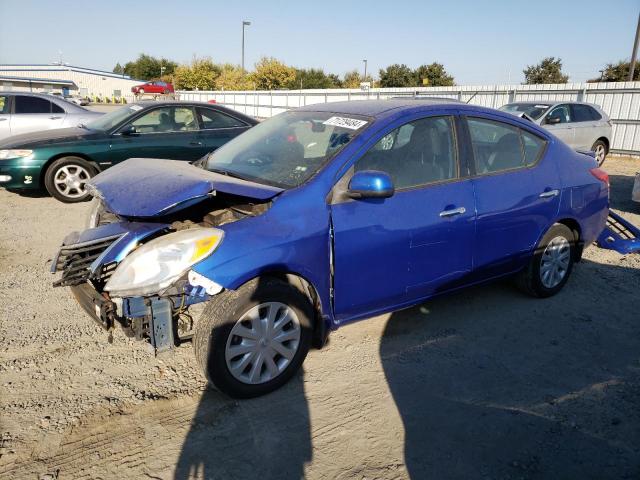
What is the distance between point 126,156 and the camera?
25.0 feet

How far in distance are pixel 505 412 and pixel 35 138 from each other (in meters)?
7.48

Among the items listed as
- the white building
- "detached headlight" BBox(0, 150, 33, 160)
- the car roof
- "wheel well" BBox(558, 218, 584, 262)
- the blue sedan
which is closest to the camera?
the blue sedan

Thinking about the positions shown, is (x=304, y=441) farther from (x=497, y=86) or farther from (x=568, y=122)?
(x=497, y=86)

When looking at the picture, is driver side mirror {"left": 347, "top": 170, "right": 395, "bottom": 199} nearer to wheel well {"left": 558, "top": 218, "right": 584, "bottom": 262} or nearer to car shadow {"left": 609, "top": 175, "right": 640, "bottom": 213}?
wheel well {"left": 558, "top": 218, "right": 584, "bottom": 262}

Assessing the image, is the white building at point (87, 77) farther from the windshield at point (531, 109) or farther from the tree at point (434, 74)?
the windshield at point (531, 109)

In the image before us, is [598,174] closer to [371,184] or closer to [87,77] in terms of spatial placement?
[371,184]

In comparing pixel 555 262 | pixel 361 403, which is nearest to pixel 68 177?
pixel 361 403

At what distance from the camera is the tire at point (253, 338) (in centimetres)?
273

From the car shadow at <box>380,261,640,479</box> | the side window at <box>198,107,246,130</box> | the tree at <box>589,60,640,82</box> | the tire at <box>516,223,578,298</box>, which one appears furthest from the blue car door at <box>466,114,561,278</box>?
the tree at <box>589,60,640,82</box>

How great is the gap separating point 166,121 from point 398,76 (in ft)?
171

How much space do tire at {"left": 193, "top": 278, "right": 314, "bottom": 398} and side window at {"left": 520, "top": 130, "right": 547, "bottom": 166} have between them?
7.80 feet

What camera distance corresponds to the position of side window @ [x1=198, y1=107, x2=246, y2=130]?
817 centimetres

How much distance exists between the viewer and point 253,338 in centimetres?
285

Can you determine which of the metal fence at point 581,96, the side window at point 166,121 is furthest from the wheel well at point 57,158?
the metal fence at point 581,96
